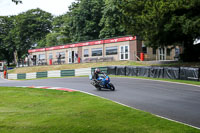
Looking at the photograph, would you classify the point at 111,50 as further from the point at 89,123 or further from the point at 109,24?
the point at 89,123

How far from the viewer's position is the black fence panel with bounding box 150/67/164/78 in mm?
22156

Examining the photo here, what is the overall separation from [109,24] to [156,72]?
26.0m

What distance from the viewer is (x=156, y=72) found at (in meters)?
22.6

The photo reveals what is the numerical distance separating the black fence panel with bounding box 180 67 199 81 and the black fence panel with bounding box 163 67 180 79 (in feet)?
1.40

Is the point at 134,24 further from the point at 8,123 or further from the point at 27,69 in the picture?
the point at 27,69

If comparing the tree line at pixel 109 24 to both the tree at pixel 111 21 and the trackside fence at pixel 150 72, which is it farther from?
the trackside fence at pixel 150 72

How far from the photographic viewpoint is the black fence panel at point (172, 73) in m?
20.5

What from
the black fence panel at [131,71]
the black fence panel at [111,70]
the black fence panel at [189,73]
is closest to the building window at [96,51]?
the black fence panel at [111,70]

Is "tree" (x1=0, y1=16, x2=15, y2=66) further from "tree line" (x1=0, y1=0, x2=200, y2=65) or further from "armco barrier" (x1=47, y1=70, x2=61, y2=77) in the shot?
"armco barrier" (x1=47, y1=70, x2=61, y2=77)

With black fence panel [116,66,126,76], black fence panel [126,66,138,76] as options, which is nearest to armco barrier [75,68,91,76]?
black fence panel [116,66,126,76]

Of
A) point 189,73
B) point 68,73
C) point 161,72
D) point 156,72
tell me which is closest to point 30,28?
point 68,73

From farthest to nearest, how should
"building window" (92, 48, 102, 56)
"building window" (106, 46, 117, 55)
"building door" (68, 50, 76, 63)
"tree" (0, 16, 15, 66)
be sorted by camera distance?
"tree" (0, 16, 15, 66) < "building door" (68, 50, 76, 63) < "building window" (92, 48, 102, 56) < "building window" (106, 46, 117, 55)

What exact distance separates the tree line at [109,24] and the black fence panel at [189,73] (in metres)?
3.32

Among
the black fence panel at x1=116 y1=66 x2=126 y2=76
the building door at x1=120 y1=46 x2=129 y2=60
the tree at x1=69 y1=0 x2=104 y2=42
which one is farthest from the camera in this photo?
the tree at x1=69 y1=0 x2=104 y2=42
